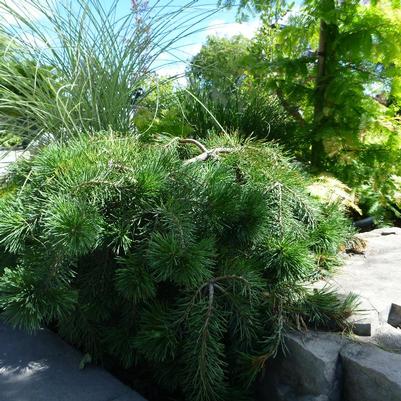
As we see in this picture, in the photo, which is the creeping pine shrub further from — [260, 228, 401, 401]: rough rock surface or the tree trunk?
the tree trunk

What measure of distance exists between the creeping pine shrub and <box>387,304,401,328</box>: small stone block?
0.66 feet

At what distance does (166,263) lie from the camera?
1.54 metres

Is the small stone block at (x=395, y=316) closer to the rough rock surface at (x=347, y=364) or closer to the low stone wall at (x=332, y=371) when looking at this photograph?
the rough rock surface at (x=347, y=364)

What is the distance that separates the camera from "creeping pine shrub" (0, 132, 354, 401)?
Result: 1630 mm

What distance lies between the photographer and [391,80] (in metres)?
3.61

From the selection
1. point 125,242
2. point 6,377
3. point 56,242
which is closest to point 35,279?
point 56,242

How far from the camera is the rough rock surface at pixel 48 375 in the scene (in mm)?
1777

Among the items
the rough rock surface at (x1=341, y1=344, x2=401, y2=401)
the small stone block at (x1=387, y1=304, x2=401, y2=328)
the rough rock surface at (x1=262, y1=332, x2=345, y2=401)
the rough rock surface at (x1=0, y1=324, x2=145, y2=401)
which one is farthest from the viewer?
the small stone block at (x1=387, y1=304, x2=401, y2=328)

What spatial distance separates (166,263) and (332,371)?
2.43 ft

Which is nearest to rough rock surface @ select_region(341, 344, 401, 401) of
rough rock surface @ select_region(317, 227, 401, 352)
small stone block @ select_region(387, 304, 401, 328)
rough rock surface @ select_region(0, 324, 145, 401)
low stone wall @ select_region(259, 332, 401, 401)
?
low stone wall @ select_region(259, 332, 401, 401)

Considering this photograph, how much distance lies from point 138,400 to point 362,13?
3216 mm

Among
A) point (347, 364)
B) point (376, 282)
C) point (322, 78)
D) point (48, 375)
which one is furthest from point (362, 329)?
point (322, 78)

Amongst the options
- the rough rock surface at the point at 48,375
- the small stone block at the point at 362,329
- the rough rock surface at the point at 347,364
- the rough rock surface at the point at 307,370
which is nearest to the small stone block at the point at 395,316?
the rough rock surface at the point at 347,364

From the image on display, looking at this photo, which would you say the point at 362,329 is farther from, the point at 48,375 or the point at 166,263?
the point at 48,375
